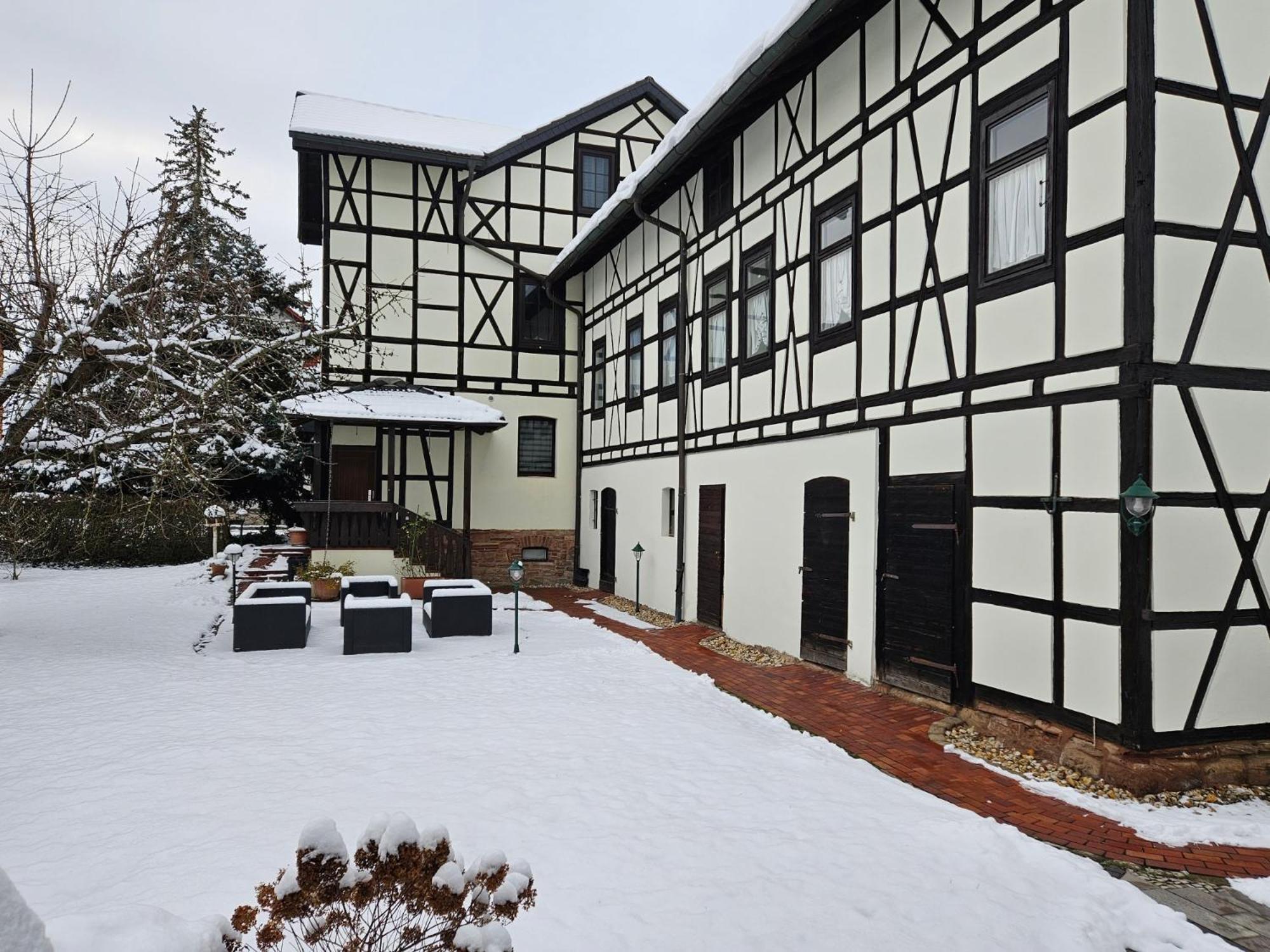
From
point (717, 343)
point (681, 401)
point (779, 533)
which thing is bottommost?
point (779, 533)

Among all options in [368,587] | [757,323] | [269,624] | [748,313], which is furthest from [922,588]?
[368,587]

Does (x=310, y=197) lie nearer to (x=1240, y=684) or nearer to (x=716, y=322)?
(x=716, y=322)

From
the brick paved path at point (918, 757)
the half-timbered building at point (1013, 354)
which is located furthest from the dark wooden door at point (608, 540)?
the brick paved path at point (918, 757)

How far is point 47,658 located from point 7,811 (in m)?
4.89

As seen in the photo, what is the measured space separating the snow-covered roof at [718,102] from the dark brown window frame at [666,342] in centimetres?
168

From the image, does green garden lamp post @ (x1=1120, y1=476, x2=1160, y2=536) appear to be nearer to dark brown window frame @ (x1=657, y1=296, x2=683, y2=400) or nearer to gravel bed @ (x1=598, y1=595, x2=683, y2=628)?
gravel bed @ (x1=598, y1=595, x2=683, y2=628)

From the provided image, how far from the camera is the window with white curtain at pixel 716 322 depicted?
1079 cm

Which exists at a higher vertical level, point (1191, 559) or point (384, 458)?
point (384, 458)

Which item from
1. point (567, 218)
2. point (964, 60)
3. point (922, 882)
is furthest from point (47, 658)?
point (567, 218)

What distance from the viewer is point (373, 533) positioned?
14344 mm

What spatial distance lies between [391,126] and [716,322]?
10.3 metres

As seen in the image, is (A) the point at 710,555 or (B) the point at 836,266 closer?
(B) the point at 836,266

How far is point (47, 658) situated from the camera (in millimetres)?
8367

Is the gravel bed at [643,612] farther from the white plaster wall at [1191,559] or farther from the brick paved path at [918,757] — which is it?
the white plaster wall at [1191,559]
